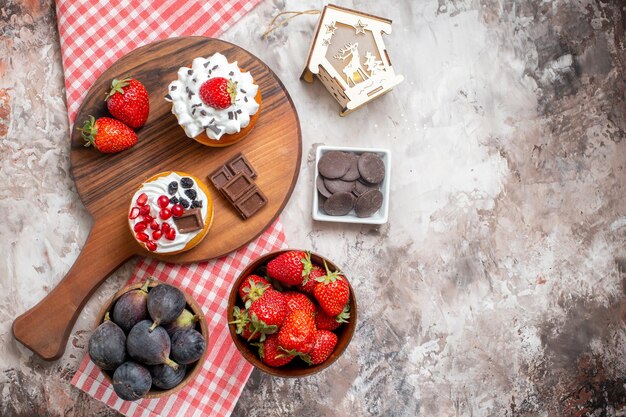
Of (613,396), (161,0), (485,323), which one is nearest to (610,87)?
(485,323)

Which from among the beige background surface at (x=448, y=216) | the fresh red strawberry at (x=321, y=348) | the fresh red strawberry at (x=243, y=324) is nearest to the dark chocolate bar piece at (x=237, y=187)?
the beige background surface at (x=448, y=216)

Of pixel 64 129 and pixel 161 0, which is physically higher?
pixel 161 0

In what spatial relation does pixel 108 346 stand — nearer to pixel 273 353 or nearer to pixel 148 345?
pixel 148 345

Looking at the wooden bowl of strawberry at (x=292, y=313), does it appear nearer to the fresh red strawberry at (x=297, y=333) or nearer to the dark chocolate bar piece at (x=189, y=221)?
the fresh red strawberry at (x=297, y=333)

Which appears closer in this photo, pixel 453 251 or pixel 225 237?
pixel 225 237

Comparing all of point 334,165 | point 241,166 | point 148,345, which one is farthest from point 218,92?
point 148,345

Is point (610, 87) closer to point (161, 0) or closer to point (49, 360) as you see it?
point (161, 0)

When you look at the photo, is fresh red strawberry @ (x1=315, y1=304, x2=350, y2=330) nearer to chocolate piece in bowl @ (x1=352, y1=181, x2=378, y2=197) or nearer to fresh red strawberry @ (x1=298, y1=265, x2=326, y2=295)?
fresh red strawberry @ (x1=298, y1=265, x2=326, y2=295)
